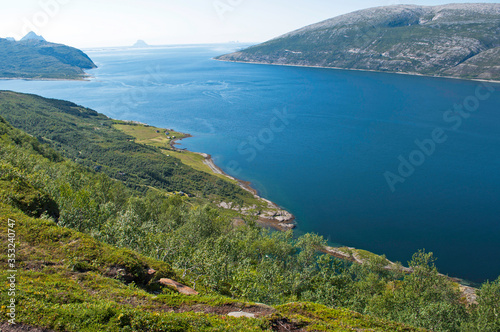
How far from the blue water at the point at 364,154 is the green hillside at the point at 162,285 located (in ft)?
68.0

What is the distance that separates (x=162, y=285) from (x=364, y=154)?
83868 mm

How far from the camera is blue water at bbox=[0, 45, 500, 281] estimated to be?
58281mm

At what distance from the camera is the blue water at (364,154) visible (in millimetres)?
58281

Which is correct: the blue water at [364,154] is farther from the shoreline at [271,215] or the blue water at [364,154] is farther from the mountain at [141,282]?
the mountain at [141,282]

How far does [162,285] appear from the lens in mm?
18344

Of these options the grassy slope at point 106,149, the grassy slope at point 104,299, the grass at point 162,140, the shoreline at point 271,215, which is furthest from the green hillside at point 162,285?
the grass at point 162,140

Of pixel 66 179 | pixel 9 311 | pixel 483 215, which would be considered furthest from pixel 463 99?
pixel 9 311

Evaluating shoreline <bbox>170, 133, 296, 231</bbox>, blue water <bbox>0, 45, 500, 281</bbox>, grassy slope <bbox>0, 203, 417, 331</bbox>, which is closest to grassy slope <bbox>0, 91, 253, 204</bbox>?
shoreline <bbox>170, 133, 296, 231</bbox>

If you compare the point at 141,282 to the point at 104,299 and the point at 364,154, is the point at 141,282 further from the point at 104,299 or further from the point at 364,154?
the point at 364,154

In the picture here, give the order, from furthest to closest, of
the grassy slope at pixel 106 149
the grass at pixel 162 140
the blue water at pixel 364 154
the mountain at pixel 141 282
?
the grass at pixel 162 140, the grassy slope at pixel 106 149, the blue water at pixel 364 154, the mountain at pixel 141 282

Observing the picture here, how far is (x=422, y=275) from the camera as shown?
3422 cm

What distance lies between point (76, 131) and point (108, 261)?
109722mm

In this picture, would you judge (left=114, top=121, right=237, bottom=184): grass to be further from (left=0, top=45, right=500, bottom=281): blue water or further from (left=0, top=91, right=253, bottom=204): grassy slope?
(left=0, top=45, right=500, bottom=281): blue water

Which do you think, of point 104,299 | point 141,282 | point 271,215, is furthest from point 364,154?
point 104,299
